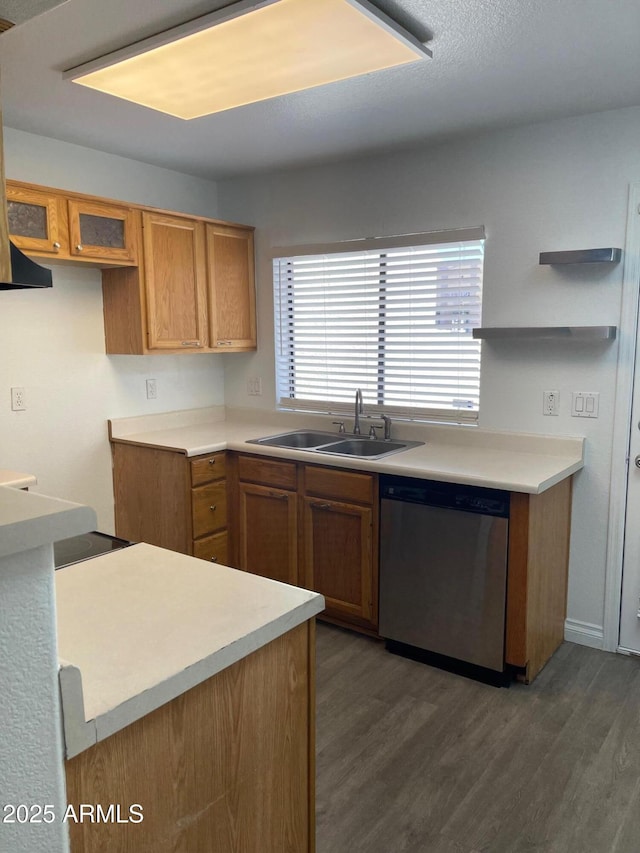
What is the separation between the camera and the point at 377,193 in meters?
3.54

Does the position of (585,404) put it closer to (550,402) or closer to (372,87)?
(550,402)

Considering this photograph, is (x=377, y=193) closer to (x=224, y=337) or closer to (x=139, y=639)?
(x=224, y=337)

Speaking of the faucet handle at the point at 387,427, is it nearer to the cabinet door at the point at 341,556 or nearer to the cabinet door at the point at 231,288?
the cabinet door at the point at 341,556

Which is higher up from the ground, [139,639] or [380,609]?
[139,639]

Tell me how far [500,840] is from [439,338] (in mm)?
2279

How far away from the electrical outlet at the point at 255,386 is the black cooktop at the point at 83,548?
7.73 feet

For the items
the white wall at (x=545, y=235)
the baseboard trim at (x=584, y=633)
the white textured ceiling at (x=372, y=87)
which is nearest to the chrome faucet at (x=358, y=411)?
the white wall at (x=545, y=235)

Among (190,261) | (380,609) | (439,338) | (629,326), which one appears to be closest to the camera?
(629,326)

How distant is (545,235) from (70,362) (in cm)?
250

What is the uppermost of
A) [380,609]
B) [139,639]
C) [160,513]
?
[139,639]

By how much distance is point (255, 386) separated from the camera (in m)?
4.27

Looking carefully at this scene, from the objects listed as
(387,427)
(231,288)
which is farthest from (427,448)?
(231,288)

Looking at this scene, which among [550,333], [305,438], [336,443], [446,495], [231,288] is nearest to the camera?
[446,495]

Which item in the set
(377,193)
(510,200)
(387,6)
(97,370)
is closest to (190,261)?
(97,370)
